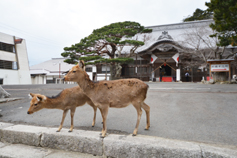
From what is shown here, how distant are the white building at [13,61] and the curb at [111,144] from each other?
29883 millimetres

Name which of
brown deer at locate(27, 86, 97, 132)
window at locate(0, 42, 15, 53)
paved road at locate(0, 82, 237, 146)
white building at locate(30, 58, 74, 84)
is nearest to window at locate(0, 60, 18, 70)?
window at locate(0, 42, 15, 53)

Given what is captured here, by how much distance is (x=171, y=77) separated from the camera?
79.0 ft

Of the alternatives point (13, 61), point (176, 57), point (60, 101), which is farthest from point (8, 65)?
point (60, 101)

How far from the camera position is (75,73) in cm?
309

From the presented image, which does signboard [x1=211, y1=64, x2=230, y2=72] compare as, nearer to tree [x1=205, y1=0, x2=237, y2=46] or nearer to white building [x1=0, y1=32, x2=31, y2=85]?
tree [x1=205, y1=0, x2=237, y2=46]

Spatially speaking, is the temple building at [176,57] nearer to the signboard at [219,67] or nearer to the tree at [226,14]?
the signboard at [219,67]

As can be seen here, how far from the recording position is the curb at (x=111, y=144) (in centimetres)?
245

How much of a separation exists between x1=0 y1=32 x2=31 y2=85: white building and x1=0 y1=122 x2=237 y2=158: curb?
29.9 m

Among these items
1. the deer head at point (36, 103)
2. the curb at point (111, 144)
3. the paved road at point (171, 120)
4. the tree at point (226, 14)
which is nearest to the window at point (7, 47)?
the paved road at point (171, 120)

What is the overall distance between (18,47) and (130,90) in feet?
115

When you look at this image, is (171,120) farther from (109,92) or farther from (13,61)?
(13,61)

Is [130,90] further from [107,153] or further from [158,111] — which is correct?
[158,111]

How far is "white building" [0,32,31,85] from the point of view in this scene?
90.8 ft

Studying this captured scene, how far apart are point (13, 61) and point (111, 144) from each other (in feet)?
111
